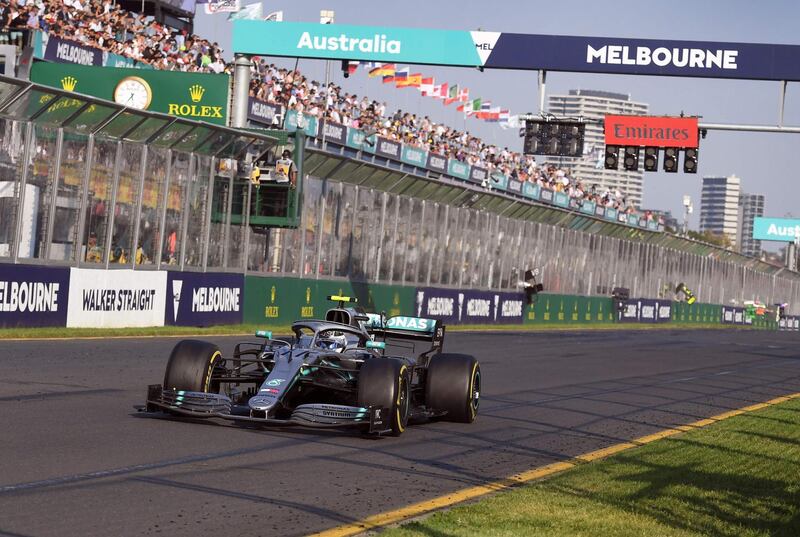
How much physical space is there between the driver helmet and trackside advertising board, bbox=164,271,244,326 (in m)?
13.3

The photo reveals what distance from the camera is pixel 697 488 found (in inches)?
352

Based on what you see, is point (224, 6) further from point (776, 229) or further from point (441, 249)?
point (776, 229)

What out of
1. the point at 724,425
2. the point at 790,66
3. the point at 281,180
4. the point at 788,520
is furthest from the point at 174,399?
the point at 790,66

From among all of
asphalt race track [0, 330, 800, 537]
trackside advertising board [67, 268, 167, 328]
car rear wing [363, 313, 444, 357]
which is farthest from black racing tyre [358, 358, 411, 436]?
trackside advertising board [67, 268, 167, 328]

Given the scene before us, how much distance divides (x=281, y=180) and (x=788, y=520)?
22584mm

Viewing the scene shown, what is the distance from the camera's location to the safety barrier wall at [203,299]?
828 inches

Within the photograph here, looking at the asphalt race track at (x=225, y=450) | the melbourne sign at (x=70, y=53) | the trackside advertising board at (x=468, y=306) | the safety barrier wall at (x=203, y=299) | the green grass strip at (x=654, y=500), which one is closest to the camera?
the asphalt race track at (x=225, y=450)

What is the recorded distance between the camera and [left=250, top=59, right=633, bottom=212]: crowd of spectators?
1580 inches

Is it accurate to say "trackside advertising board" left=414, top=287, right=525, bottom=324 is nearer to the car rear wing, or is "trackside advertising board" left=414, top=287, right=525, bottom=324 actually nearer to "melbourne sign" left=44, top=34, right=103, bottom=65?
"melbourne sign" left=44, top=34, right=103, bottom=65

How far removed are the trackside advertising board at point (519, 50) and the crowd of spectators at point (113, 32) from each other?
3728 mm

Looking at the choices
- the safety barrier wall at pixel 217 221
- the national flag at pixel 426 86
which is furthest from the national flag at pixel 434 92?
the safety barrier wall at pixel 217 221

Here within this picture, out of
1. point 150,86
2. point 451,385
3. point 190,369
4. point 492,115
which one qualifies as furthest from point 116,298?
point 492,115

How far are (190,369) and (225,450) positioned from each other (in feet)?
5.60

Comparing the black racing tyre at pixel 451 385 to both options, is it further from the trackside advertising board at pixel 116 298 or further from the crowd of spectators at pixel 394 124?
the crowd of spectators at pixel 394 124
